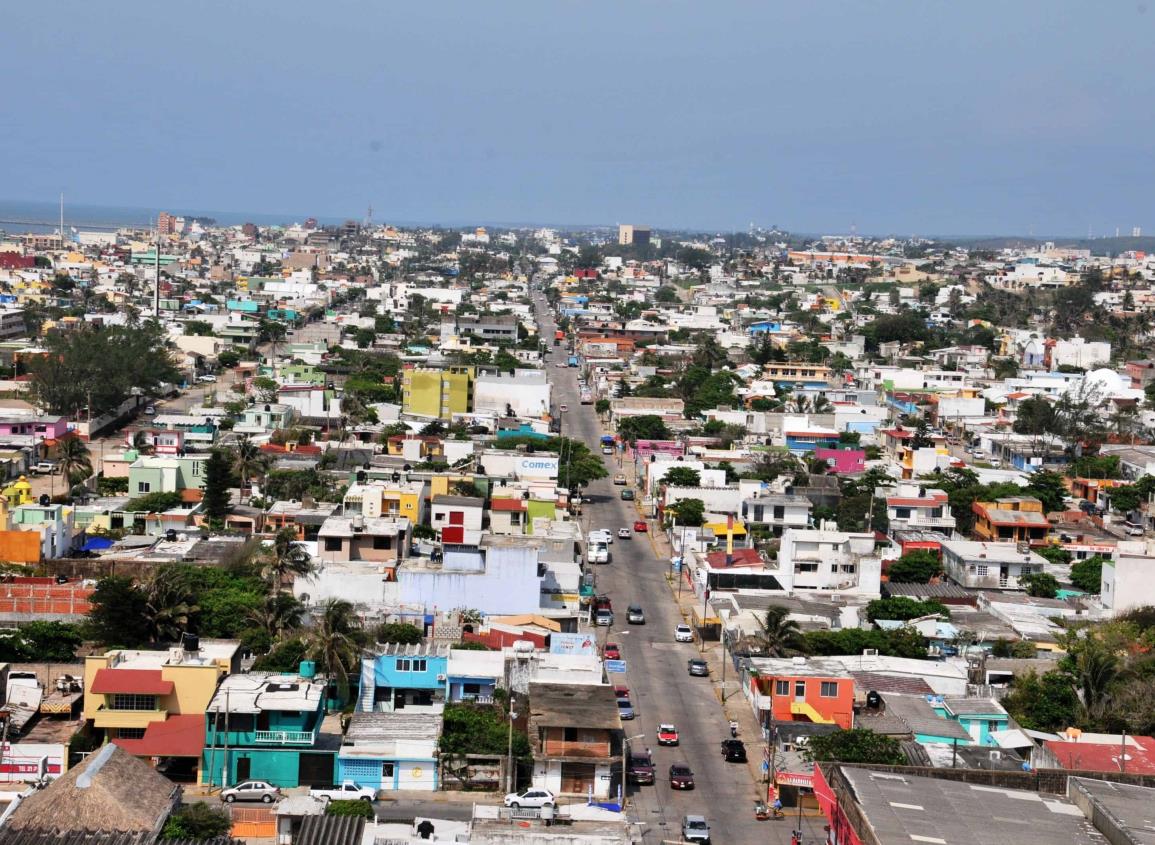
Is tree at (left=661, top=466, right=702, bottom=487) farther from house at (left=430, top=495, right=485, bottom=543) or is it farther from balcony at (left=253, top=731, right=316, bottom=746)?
balcony at (left=253, top=731, right=316, bottom=746)

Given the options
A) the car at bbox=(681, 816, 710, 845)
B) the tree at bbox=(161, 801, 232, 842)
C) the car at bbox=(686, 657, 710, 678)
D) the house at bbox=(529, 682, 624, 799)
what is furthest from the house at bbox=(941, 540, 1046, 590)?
the tree at bbox=(161, 801, 232, 842)

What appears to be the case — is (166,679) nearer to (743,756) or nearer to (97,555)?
(743,756)

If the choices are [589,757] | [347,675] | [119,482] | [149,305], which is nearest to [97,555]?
[119,482]

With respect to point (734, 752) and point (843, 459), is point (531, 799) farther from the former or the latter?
point (843, 459)

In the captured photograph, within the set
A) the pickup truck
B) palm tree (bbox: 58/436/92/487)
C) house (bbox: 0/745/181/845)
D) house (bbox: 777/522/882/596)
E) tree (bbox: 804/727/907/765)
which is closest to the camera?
house (bbox: 0/745/181/845)

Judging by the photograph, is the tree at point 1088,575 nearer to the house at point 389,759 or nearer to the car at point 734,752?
the car at point 734,752

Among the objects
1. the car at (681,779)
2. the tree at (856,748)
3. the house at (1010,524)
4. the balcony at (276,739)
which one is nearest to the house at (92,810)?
the balcony at (276,739)

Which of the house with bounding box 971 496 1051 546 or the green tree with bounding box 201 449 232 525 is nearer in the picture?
the green tree with bounding box 201 449 232 525

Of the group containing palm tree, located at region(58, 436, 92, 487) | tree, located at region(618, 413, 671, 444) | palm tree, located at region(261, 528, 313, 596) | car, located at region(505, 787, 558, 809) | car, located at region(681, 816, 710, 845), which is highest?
tree, located at region(618, 413, 671, 444)
